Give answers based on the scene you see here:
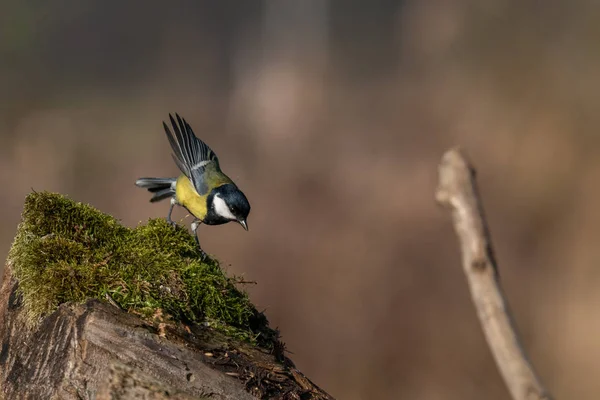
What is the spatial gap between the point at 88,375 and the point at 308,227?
654 cm

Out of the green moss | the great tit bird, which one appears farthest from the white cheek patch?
the green moss

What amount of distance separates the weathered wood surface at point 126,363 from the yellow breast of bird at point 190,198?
2.06m

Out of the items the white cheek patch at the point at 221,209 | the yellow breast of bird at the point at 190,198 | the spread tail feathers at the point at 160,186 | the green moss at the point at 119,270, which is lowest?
the green moss at the point at 119,270

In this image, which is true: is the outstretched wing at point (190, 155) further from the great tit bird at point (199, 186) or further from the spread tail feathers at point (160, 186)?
the spread tail feathers at point (160, 186)

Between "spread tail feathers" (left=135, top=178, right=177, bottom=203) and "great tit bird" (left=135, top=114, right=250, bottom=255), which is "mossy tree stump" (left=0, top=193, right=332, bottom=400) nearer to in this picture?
"great tit bird" (left=135, top=114, right=250, bottom=255)

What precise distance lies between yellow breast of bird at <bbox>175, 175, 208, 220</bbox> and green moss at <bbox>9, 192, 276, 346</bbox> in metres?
1.32

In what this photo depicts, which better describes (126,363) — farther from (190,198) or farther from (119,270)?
(190,198)

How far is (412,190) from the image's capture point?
8.88 metres

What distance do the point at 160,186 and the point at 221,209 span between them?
974 millimetres

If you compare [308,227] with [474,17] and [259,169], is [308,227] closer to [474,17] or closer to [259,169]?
[259,169]

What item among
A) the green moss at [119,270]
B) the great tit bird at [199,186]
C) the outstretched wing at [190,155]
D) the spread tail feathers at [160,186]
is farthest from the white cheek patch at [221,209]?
the green moss at [119,270]

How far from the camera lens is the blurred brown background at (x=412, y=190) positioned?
7.74 m

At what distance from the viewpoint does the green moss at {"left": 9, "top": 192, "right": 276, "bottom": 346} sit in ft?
9.52

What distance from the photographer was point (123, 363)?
2.59m
